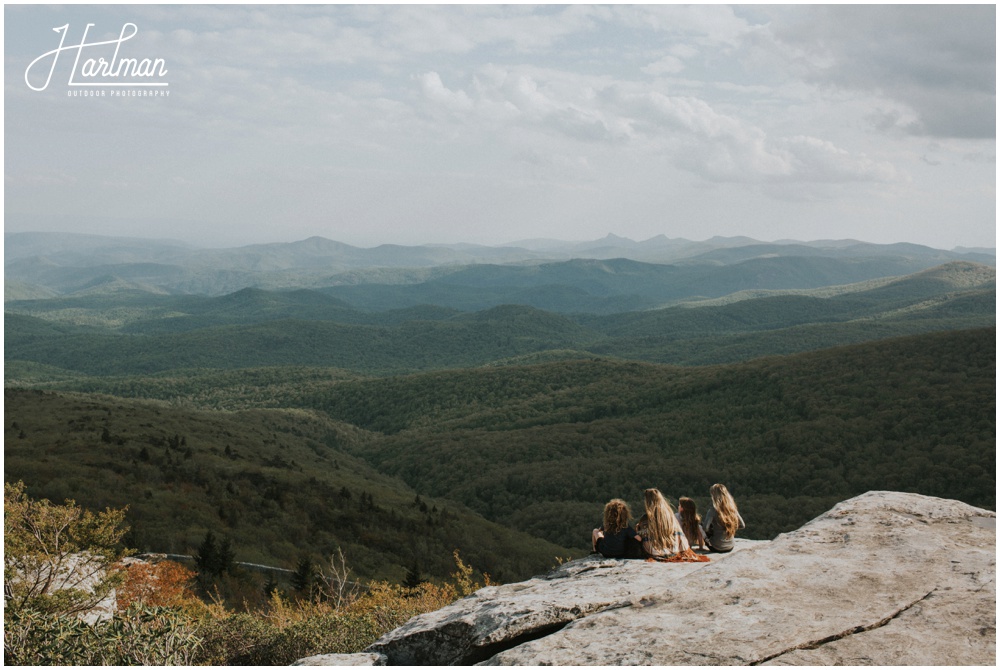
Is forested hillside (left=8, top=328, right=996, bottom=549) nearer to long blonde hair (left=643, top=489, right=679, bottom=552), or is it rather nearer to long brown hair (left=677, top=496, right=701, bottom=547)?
long brown hair (left=677, top=496, right=701, bottom=547)

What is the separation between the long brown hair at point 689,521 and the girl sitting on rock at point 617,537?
1.50 meters

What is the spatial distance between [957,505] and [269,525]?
33190 millimetres

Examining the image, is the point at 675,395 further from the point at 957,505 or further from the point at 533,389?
the point at 957,505

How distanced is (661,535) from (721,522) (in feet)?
5.07

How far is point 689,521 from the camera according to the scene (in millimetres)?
13500

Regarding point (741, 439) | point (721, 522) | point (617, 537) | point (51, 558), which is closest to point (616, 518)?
point (617, 537)

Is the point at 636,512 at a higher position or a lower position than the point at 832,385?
lower

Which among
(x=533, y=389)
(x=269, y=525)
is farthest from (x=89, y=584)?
(x=533, y=389)

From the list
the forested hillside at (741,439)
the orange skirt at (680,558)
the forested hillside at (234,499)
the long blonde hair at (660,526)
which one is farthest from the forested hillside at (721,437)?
the orange skirt at (680,558)

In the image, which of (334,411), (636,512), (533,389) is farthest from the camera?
(334,411)

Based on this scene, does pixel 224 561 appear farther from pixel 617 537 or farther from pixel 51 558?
pixel 617 537

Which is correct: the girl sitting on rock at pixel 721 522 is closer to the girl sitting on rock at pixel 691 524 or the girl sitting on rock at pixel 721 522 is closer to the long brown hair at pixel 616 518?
the girl sitting on rock at pixel 691 524

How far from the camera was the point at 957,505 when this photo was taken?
12383mm

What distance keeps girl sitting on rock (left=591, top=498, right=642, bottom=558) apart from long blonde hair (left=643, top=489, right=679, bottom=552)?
322mm
